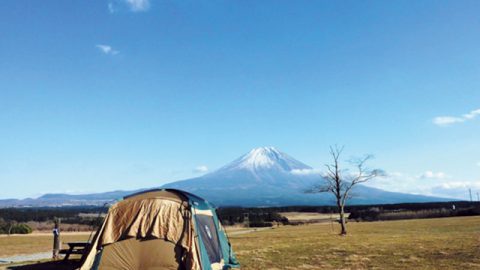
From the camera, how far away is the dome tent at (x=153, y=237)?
1150 cm

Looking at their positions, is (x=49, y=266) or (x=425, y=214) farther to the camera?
(x=425, y=214)

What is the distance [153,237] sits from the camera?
11.7m

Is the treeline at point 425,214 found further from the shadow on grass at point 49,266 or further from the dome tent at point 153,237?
the dome tent at point 153,237

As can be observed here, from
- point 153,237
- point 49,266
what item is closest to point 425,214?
point 49,266

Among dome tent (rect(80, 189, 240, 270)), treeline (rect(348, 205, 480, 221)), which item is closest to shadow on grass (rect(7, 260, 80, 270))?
dome tent (rect(80, 189, 240, 270))

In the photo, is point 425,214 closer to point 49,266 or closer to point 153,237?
point 49,266

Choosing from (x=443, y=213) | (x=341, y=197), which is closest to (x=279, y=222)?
(x=443, y=213)

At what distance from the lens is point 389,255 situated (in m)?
17.2

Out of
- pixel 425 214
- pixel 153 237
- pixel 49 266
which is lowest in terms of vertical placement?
pixel 49 266

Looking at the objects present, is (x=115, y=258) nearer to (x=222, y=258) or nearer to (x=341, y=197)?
(x=222, y=258)

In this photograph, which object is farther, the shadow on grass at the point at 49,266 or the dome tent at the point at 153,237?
the shadow on grass at the point at 49,266

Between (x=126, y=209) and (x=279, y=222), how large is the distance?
2830 inches

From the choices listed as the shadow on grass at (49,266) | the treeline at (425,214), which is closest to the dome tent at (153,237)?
the shadow on grass at (49,266)

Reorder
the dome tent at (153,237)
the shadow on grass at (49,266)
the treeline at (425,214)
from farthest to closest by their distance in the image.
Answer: the treeline at (425,214) → the shadow on grass at (49,266) → the dome tent at (153,237)
